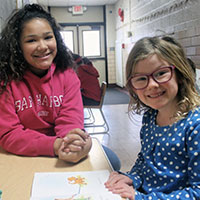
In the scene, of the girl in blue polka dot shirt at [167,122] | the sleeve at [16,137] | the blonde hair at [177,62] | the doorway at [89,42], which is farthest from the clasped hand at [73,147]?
the doorway at [89,42]

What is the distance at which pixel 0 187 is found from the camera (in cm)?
70

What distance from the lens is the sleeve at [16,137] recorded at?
3.00 feet

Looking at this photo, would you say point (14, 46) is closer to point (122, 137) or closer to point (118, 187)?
point (118, 187)

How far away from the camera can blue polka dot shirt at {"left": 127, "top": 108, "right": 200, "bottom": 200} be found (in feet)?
2.22

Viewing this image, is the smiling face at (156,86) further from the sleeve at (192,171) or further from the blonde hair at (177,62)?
the sleeve at (192,171)

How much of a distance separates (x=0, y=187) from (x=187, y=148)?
0.57m

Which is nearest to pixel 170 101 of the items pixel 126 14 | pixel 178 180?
pixel 178 180

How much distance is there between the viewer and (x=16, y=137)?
937 millimetres

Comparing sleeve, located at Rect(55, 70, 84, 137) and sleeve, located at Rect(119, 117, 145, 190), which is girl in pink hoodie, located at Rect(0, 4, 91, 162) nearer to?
sleeve, located at Rect(55, 70, 84, 137)

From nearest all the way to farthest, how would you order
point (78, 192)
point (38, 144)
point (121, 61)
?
point (78, 192) < point (38, 144) < point (121, 61)

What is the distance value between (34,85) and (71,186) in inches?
21.2

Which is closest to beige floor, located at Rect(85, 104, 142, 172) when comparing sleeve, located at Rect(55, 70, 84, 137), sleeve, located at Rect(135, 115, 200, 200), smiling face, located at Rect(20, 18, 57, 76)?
sleeve, located at Rect(55, 70, 84, 137)

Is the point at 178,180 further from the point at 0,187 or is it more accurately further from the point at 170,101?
the point at 0,187

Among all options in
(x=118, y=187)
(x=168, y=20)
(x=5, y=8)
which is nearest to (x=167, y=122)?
(x=118, y=187)
